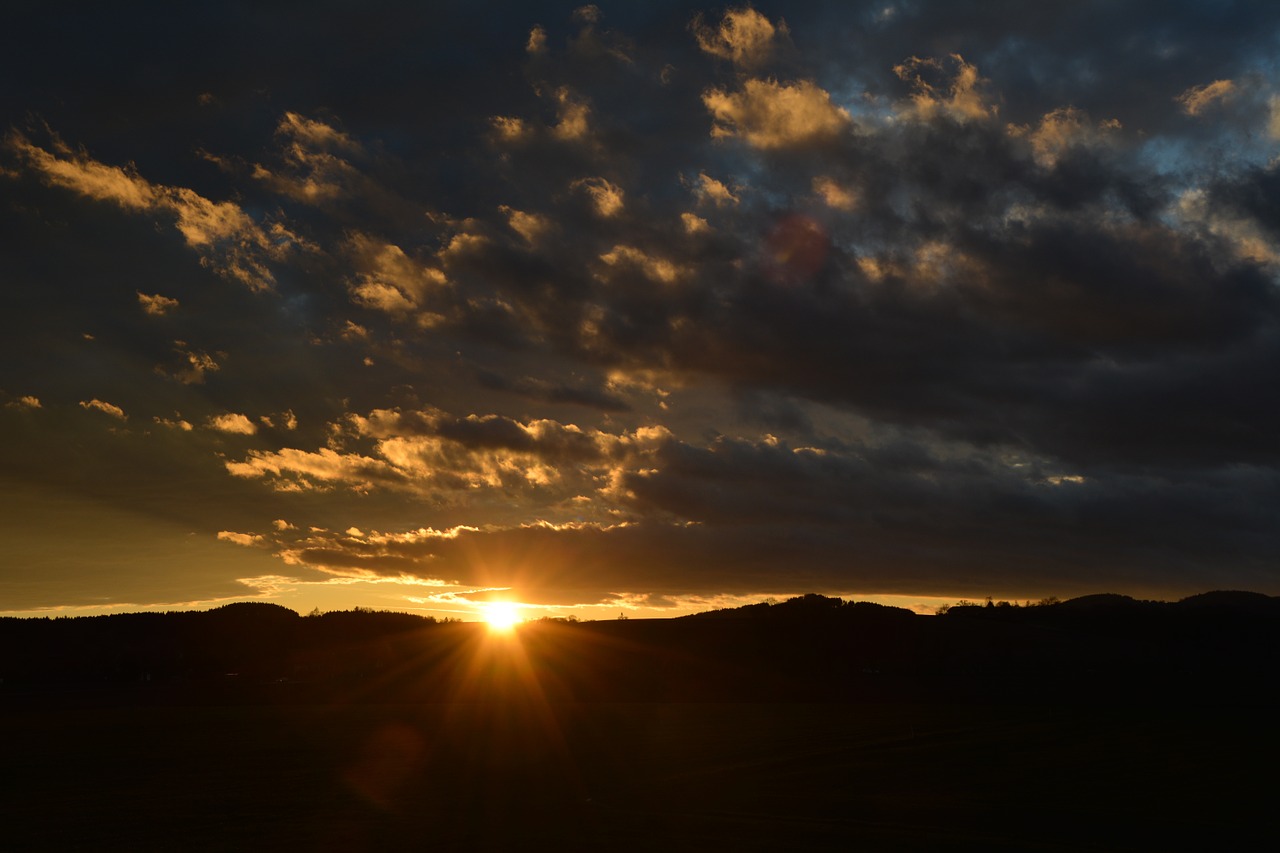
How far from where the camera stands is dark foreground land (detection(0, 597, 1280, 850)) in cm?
4372

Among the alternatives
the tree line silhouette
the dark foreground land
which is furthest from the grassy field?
the tree line silhouette

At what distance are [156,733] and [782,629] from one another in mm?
116883

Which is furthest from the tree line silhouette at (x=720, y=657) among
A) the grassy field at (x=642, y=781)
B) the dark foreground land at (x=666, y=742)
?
the grassy field at (x=642, y=781)

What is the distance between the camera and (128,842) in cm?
4125

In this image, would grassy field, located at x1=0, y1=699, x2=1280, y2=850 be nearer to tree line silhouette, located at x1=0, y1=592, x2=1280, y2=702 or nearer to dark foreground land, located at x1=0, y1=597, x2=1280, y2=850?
dark foreground land, located at x1=0, y1=597, x2=1280, y2=850

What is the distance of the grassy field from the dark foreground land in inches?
11.7

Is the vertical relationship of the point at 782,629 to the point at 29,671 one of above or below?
above

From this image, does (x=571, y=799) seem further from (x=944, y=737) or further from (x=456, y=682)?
(x=456, y=682)

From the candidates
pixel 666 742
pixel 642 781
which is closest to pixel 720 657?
pixel 666 742

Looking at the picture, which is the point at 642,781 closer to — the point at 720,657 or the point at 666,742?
the point at 666,742

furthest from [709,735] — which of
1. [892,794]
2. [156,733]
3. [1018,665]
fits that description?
[1018,665]

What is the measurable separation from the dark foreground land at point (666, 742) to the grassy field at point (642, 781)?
0.97 feet

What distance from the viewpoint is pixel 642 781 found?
2237 inches

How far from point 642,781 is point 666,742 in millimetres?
20105
